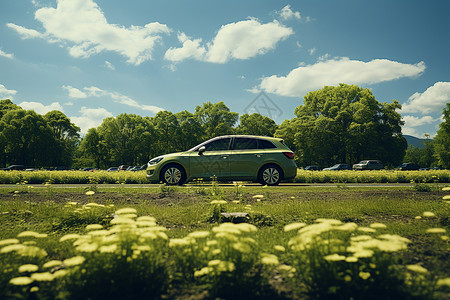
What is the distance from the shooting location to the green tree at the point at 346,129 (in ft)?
145

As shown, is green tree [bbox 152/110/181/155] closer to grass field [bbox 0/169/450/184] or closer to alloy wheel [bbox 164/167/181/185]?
grass field [bbox 0/169/450/184]

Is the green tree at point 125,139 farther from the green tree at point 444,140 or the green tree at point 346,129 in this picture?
the green tree at point 444,140

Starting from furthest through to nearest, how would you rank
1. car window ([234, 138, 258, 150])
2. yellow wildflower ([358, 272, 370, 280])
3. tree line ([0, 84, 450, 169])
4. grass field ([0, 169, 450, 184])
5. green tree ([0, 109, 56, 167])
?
1. green tree ([0, 109, 56, 167])
2. tree line ([0, 84, 450, 169])
3. grass field ([0, 169, 450, 184])
4. car window ([234, 138, 258, 150])
5. yellow wildflower ([358, 272, 370, 280])

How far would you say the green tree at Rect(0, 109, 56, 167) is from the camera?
48156mm

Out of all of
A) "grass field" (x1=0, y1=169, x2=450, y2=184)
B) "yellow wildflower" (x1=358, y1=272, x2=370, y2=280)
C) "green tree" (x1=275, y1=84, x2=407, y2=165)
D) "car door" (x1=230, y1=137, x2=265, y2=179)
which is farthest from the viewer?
"green tree" (x1=275, y1=84, x2=407, y2=165)

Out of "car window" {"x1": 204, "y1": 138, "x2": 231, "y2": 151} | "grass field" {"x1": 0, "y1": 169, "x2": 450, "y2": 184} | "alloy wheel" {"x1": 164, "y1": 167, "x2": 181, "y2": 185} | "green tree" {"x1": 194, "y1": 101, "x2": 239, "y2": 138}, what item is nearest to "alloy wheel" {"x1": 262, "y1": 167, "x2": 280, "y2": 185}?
"car window" {"x1": 204, "y1": 138, "x2": 231, "y2": 151}

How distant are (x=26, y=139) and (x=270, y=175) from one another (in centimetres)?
5402

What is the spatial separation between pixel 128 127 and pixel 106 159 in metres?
8.62

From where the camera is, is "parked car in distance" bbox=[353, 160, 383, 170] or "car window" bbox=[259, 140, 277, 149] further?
"parked car in distance" bbox=[353, 160, 383, 170]

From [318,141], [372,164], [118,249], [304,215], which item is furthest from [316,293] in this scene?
[318,141]

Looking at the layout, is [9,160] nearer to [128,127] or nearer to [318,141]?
[128,127]

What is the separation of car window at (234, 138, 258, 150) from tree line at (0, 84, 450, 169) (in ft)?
122

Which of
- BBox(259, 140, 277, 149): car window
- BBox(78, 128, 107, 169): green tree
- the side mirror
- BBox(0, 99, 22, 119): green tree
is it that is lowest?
the side mirror

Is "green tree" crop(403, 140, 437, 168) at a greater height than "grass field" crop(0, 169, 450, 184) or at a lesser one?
greater
